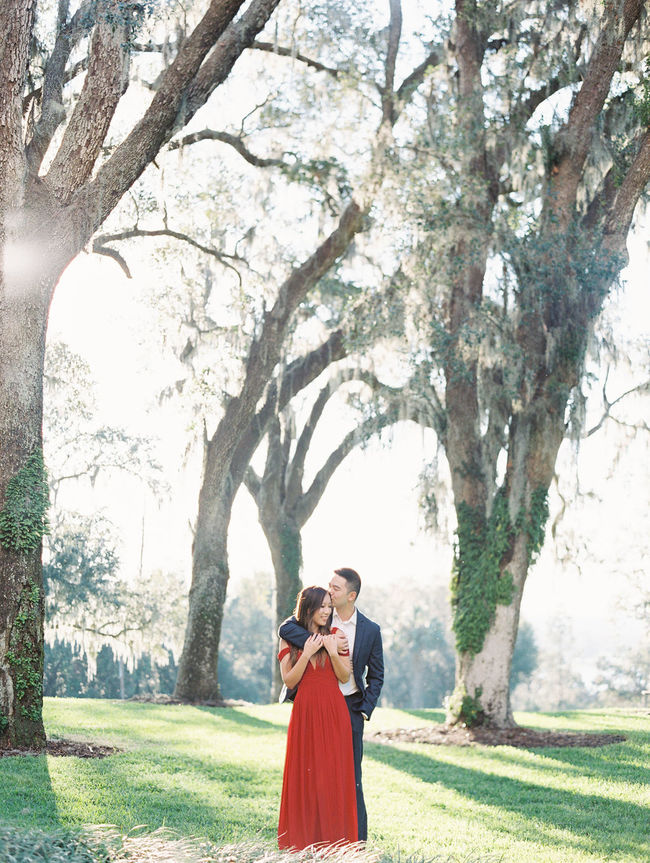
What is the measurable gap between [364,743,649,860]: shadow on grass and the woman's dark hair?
9.53 feet

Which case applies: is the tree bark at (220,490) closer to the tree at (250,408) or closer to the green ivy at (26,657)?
the tree at (250,408)

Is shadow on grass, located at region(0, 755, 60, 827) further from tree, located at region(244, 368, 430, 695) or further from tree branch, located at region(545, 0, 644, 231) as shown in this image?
tree, located at region(244, 368, 430, 695)

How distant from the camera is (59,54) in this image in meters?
9.07

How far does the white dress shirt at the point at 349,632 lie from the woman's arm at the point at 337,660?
0.20 m

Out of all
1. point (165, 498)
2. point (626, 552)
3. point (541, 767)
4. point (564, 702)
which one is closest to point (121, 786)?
point (541, 767)

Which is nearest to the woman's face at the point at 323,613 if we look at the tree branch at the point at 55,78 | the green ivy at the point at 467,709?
the tree branch at the point at 55,78

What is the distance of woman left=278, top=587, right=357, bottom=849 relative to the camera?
4.60 meters

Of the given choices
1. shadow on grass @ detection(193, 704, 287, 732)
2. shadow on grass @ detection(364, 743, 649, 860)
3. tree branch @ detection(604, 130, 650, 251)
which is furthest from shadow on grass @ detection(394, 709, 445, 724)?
tree branch @ detection(604, 130, 650, 251)

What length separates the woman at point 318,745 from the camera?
460 cm

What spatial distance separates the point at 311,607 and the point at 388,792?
13.6ft

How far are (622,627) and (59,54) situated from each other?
103 feet

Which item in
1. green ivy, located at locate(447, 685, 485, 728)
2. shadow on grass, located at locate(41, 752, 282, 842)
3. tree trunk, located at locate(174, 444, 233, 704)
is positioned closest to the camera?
shadow on grass, located at locate(41, 752, 282, 842)

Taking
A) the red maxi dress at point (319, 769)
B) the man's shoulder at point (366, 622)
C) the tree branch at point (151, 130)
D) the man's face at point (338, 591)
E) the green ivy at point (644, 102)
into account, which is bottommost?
the red maxi dress at point (319, 769)

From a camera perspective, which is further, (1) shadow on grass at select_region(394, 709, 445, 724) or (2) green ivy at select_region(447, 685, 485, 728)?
(1) shadow on grass at select_region(394, 709, 445, 724)
